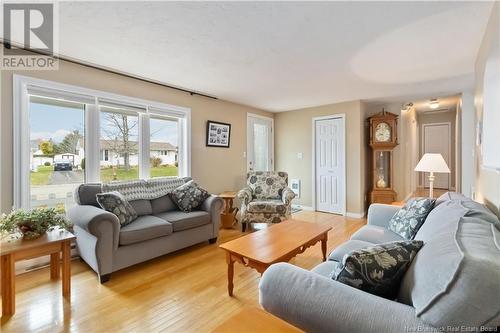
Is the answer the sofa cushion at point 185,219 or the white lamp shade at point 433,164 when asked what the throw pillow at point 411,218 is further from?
the sofa cushion at point 185,219

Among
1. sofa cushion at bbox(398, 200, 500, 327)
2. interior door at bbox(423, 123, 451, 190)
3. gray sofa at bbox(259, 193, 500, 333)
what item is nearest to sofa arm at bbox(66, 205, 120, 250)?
gray sofa at bbox(259, 193, 500, 333)

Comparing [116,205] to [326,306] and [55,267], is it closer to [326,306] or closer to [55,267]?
[55,267]

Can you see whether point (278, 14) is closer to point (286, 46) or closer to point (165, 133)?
point (286, 46)

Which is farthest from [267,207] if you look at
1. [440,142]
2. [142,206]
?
[440,142]

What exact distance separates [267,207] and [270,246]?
164 centimetres

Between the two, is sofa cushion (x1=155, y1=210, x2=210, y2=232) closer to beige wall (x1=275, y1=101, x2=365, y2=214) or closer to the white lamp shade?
the white lamp shade

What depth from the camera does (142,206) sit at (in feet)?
9.91

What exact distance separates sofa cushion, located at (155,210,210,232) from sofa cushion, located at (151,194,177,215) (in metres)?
0.10

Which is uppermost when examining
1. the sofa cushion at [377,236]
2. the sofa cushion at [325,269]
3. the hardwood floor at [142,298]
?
the sofa cushion at [377,236]

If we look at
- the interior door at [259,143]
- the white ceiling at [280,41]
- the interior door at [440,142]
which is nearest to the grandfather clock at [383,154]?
the white ceiling at [280,41]

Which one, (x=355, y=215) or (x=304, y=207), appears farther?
(x=304, y=207)

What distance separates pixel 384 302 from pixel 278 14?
1.91 metres

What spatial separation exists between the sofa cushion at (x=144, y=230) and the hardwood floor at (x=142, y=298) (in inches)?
12.8

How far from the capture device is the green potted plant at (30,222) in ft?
6.09
